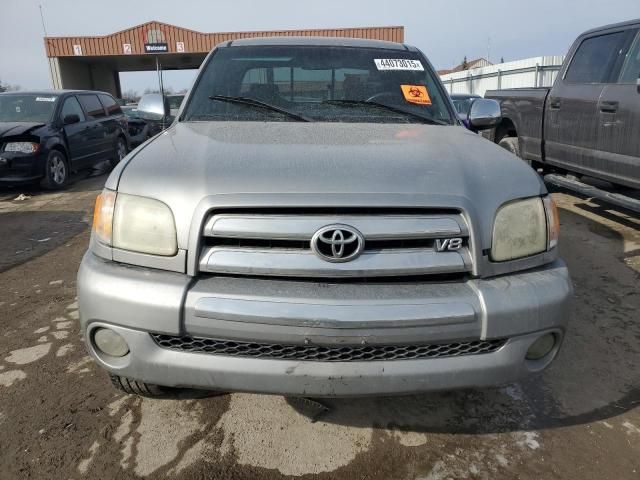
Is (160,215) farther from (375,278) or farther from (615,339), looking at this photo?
(615,339)

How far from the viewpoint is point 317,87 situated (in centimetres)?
293

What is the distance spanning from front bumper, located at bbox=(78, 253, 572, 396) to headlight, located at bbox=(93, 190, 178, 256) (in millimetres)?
105

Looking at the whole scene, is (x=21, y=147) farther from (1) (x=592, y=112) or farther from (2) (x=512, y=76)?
(2) (x=512, y=76)

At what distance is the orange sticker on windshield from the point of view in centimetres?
292

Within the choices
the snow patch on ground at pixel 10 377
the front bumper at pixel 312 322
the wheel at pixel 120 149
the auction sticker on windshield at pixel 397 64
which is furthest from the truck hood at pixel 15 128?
the front bumper at pixel 312 322

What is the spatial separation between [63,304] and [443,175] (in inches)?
119

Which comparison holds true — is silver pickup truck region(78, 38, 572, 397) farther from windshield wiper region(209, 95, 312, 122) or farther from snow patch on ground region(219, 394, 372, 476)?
windshield wiper region(209, 95, 312, 122)

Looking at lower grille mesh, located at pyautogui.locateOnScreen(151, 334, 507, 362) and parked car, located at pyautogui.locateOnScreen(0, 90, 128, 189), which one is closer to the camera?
lower grille mesh, located at pyautogui.locateOnScreen(151, 334, 507, 362)

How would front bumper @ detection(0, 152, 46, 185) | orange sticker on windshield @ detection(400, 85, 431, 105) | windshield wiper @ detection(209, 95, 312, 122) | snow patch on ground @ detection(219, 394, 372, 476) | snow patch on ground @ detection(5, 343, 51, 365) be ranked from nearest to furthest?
snow patch on ground @ detection(219, 394, 372, 476) → windshield wiper @ detection(209, 95, 312, 122) → snow patch on ground @ detection(5, 343, 51, 365) → orange sticker on windshield @ detection(400, 85, 431, 105) → front bumper @ detection(0, 152, 46, 185)

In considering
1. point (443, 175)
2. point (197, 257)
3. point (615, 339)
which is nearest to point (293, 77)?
point (443, 175)

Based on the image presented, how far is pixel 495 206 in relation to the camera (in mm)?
1847

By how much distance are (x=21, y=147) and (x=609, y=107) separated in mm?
7805

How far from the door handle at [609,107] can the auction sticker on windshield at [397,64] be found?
2.47m

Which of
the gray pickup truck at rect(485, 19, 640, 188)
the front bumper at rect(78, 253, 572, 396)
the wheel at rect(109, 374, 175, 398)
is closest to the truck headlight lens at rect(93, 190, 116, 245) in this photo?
the front bumper at rect(78, 253, 572, 396)
